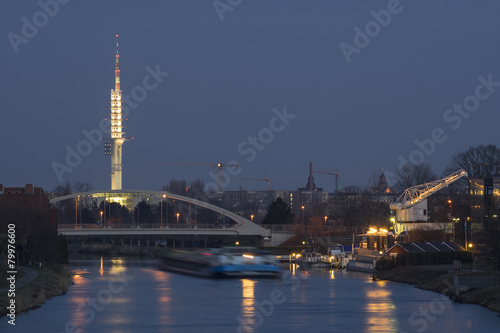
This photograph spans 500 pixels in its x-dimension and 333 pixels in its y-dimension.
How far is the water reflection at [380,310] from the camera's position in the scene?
44.8 m

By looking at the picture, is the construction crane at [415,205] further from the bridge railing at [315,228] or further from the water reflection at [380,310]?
the water reflection at [380,310]

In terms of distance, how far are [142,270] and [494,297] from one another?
49653mm

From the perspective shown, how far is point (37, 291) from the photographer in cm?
5622

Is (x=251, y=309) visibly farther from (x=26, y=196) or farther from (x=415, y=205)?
(x=415, y=205)

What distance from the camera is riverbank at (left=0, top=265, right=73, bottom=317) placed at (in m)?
49.4

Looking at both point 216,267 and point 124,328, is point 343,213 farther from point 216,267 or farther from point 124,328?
point 124,328

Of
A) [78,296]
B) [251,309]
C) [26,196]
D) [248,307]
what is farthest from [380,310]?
[26,196]

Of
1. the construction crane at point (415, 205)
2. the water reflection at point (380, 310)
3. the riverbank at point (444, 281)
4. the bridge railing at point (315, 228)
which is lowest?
the water reflection at point (380, 310)

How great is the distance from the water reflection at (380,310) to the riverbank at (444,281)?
11.5 feet

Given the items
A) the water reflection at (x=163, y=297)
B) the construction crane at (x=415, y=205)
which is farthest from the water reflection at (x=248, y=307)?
the construction crane at (x=415, y=205)

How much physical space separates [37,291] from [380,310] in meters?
20.7

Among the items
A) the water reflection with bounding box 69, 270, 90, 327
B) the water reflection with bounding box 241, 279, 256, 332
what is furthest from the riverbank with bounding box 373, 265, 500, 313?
the water reflection with bounding box 69, 270, 90, 327

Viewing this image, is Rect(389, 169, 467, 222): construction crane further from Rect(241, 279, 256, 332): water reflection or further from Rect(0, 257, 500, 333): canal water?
Rect(241, 279, 256, 332): water reflection

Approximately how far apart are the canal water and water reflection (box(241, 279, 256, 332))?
5cm
